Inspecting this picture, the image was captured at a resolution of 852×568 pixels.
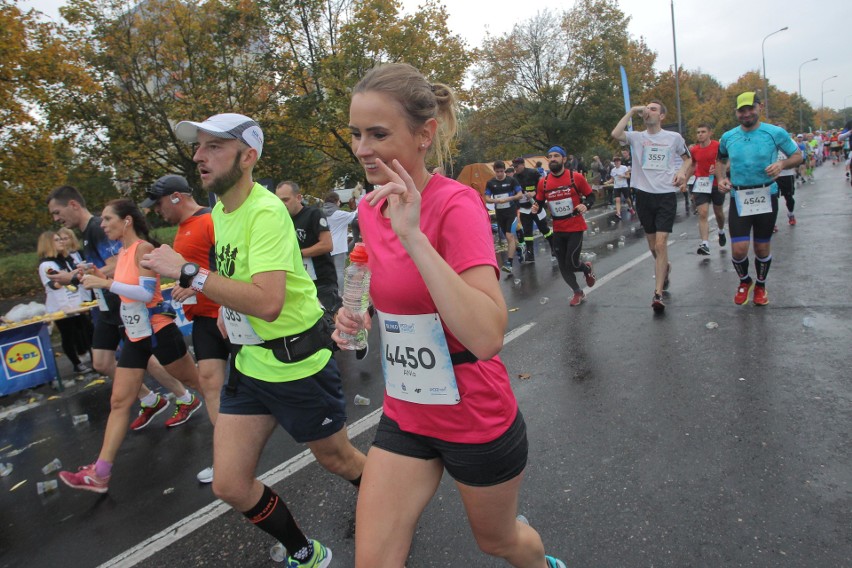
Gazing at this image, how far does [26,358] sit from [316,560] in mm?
6029

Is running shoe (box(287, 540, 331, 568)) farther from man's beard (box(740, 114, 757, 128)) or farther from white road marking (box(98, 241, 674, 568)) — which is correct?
man's beard (box(740, 114, 757, 128))

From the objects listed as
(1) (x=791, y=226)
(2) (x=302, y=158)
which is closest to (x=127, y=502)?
(1) (x=791, y=226)

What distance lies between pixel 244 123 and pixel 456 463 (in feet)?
6.15

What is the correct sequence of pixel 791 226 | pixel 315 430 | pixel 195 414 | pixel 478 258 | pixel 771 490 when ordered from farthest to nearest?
pixel 791 226 < pixel 195 414 < pixel 771 490 < pixel 315 430 < pixel 478 258

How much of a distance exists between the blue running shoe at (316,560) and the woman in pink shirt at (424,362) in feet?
3.64

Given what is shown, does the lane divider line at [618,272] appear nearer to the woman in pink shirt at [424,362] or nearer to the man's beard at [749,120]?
the man's beard at [749,120]

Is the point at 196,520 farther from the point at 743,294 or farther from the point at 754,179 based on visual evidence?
the point at 754,179

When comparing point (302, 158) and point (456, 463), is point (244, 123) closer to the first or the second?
point (456, 463)

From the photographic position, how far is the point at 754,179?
6.03 m

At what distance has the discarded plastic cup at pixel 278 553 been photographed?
9.47ft

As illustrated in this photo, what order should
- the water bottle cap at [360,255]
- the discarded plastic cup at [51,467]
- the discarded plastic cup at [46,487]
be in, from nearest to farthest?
the water bottle cap at [360,255] < the discarded plastic cup at [46,487] < the discarded plastic cup at [51,467]

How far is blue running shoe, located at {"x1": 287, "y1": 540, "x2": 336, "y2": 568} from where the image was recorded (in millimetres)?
2652

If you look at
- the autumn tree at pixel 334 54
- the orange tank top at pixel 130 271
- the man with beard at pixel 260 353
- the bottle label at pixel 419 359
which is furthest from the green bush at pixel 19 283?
the bottle label at pixel 419 359

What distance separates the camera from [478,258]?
1575 mm
